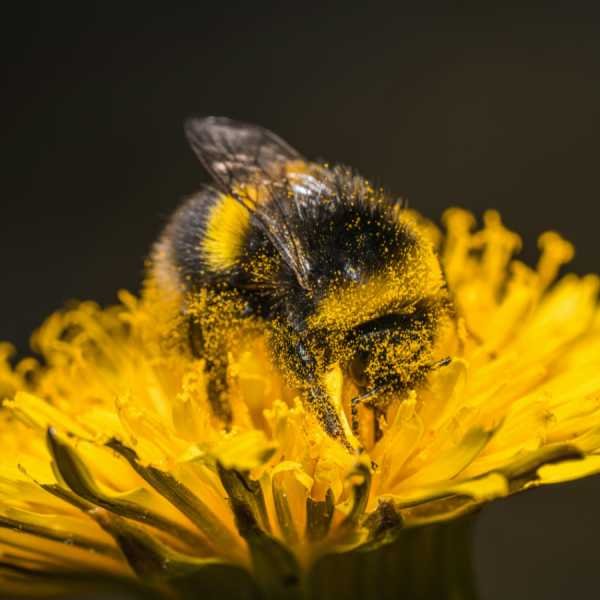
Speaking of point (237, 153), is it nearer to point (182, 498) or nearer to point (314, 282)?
point (314, 282)

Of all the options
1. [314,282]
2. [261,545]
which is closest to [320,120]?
[314,282]

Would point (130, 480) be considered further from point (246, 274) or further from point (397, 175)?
point (397, 175)

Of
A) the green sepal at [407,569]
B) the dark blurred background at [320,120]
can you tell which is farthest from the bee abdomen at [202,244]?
the dark blurred background at [320,120]

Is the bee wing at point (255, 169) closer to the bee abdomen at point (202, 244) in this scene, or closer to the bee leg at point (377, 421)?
the bee abdomen at point (202, 244)

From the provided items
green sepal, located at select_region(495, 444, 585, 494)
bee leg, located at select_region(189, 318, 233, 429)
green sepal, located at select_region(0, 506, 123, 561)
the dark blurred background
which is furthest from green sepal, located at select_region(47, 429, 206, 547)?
the dark blurred background

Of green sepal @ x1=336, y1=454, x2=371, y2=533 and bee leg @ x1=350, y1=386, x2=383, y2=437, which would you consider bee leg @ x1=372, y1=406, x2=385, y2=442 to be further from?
green sepal @ x1=336, y1=454, x2=371, y2=533

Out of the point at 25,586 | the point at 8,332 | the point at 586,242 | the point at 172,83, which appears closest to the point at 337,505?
the point at 25,586
